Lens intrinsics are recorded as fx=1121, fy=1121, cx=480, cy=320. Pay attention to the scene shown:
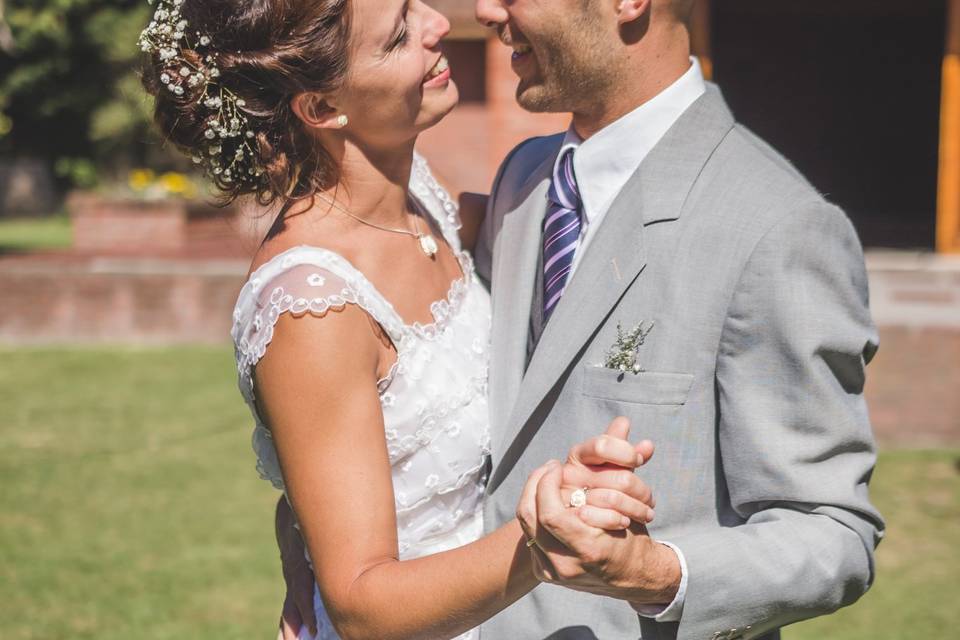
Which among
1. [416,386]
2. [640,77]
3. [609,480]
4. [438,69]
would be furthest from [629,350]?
[438,69]

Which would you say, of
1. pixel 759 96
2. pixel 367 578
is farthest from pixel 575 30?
pixel 759 96

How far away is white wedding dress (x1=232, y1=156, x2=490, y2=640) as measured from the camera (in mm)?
2197

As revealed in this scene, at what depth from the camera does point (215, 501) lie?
7113mm

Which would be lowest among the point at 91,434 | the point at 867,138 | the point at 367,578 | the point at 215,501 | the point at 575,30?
the point at 867,138

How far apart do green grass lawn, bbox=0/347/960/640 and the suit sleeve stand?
361 centimetres

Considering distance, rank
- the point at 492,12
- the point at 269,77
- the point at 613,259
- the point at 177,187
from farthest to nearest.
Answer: the point at 177,187, the point at 492,12, the point at 269,77, the point at 613,259

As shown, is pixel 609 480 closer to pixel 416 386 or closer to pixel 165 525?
pixel 416 386

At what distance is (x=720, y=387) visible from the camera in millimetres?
2049

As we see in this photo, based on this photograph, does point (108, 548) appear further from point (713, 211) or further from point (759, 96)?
point (759, 96)

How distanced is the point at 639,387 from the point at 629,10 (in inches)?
34.7

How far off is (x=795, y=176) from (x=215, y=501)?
5668mm

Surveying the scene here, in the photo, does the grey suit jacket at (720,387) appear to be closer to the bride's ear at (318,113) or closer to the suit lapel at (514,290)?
the suit lapel at (514,290)

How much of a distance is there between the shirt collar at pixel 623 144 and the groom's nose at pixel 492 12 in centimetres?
37

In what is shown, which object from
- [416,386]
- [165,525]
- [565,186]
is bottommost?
[165,525]
